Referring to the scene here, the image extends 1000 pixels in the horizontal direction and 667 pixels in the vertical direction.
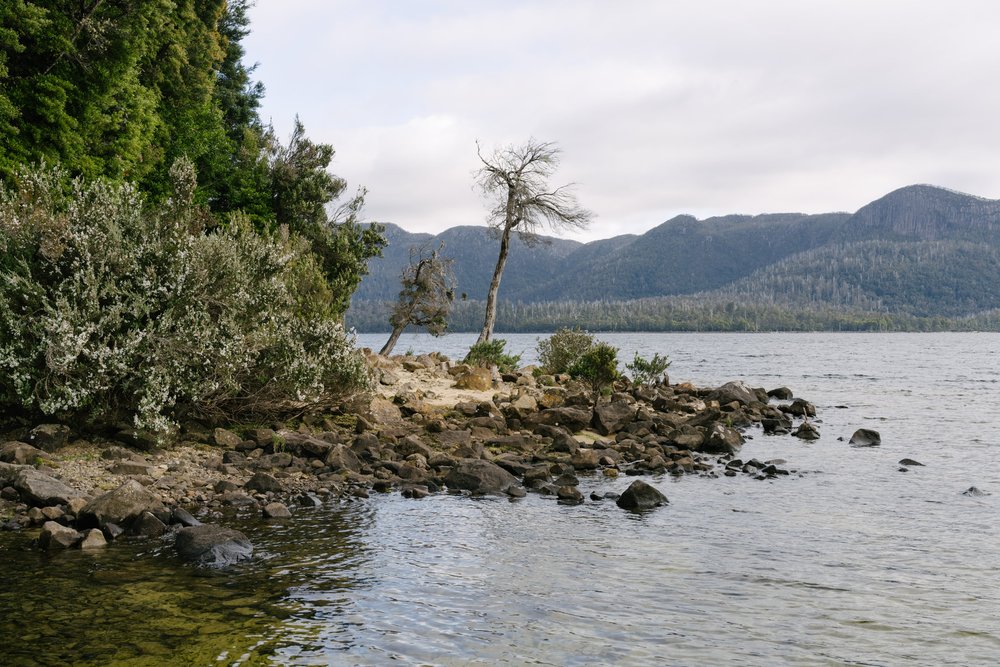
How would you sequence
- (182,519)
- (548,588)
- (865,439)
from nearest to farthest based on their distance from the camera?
(548,588) → (182,519) → (865,439)

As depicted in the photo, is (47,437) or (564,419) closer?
(47,437)

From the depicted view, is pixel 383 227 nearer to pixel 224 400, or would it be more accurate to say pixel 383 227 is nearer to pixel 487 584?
pixel 224 400

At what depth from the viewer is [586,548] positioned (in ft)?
42.6

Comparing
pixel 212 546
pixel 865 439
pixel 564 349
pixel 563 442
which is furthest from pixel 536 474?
pixel 564 349

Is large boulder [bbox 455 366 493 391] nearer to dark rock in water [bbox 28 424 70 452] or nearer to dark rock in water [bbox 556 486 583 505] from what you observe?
dark rock in water [bbox 556 486 583 505]

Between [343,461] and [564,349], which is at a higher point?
[564,349]

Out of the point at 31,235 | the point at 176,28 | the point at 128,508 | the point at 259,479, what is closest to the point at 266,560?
the point at 128,508

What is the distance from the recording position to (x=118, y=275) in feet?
55.9

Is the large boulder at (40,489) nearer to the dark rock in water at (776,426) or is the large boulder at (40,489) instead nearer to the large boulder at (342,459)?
the large boulder at (342,459)

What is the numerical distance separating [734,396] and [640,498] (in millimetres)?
21843

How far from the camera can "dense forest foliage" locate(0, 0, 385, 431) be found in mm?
16125

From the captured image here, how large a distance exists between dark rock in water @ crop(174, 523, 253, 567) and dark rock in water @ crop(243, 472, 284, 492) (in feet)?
11.9

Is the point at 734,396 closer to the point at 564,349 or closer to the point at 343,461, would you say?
the point at 564,349

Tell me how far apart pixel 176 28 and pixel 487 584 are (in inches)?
1399
